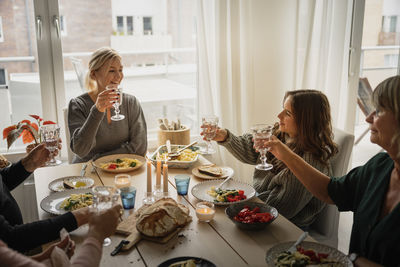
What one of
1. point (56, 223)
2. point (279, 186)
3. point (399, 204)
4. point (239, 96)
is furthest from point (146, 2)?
point (399, 204)

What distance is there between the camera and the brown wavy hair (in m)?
2.26

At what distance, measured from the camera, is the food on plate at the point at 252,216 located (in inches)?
71.8

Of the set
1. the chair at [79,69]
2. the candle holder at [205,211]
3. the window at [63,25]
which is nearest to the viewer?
the candle holder at [205,211]

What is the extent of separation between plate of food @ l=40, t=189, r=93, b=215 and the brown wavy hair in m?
1.06

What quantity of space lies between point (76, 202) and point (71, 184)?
0.29 meters

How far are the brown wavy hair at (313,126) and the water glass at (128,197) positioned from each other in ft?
2.82

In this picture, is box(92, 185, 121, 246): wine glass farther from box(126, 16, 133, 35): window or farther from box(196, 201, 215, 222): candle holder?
box(126, 16, 133, 35): window

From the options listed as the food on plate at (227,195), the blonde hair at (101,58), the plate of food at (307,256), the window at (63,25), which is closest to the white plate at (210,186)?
the food on plate at (227,195)

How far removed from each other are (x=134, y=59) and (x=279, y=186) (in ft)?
5.99

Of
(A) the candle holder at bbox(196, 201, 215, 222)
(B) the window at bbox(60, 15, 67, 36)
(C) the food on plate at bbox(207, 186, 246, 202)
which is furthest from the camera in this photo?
(B) the window at bbox(60, 15, 67, 36)

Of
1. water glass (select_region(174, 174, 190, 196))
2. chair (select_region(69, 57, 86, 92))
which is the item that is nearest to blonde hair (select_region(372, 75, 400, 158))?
water glass (select_region(174, 174, 190, 196))

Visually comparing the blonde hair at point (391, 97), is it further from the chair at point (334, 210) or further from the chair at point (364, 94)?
the chair at point (364, 94)

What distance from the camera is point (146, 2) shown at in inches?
139

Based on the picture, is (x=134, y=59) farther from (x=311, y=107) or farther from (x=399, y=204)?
(x=399, y=204)
